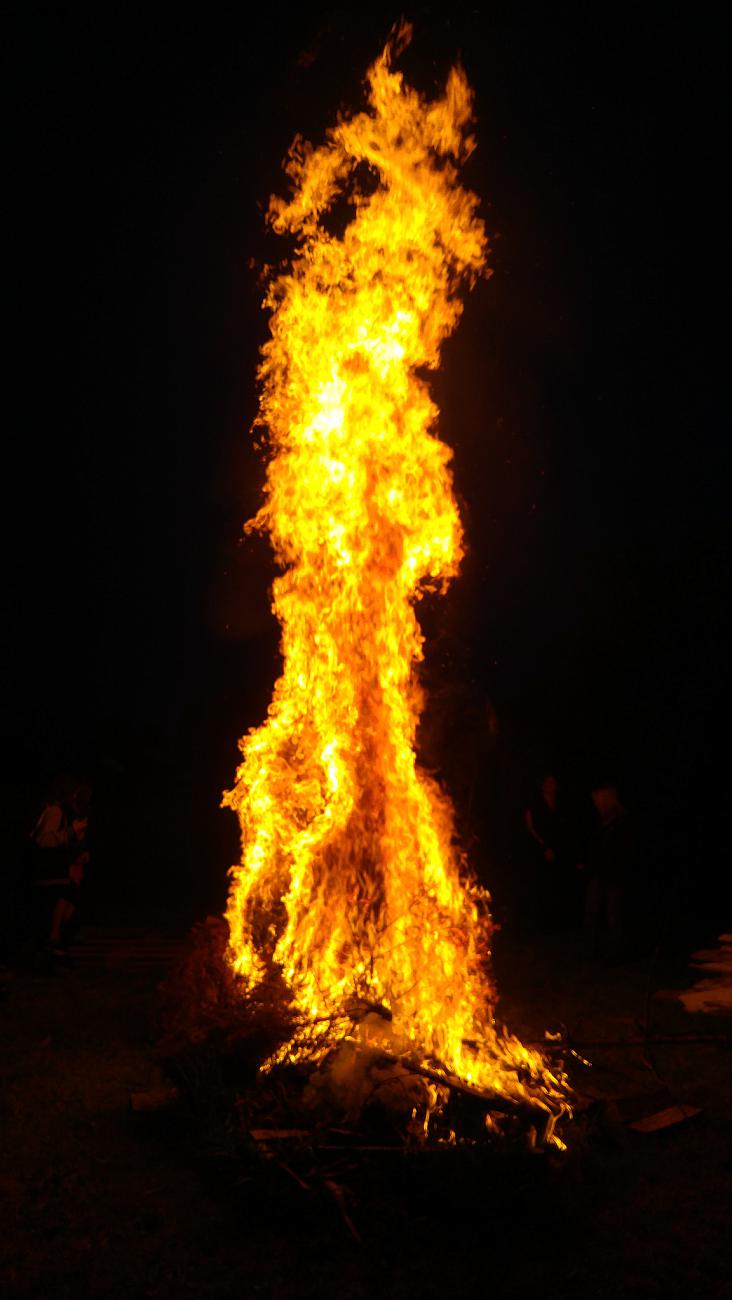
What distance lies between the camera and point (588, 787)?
551 inches

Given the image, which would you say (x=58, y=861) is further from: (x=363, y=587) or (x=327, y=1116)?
(x=327, y=1116)

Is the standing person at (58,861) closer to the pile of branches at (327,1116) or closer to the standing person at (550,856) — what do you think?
the pile of branches at (327,1116)

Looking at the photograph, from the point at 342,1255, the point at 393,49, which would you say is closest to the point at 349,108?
the point at 393,49

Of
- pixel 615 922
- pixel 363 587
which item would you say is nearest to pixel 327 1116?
pixel 363 587

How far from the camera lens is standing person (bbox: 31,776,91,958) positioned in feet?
33.1

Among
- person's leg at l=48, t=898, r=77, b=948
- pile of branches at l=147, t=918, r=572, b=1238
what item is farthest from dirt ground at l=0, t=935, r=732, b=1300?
person's leg at l=48, t=898, r=77, b=948

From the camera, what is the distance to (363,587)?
6.93 metres

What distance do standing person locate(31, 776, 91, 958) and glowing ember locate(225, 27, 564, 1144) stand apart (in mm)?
3348

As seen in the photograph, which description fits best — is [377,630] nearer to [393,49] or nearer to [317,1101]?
[317,1101]

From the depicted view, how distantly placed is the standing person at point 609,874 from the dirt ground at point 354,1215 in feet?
12.5

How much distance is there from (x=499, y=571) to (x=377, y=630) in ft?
25.2

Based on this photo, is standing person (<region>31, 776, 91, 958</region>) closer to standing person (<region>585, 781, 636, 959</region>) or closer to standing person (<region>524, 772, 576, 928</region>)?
standing person (<region>524, 772, 576, 928</region>)

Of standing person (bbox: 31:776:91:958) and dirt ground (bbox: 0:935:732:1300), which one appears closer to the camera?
dirt ground (bbox: 0:935:732:1300)

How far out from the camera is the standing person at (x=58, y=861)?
10094 mm
